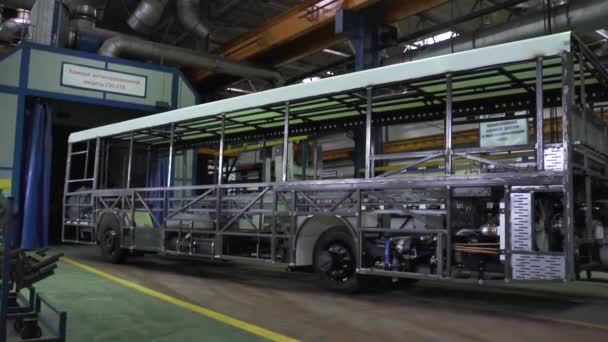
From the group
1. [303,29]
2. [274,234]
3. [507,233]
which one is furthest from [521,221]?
[303,29]

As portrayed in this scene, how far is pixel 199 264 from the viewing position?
10.2 meters

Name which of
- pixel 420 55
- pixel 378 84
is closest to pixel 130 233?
pixel 378 84

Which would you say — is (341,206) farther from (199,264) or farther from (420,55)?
(420,55)

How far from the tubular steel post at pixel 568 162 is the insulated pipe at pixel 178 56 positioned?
11397 mm

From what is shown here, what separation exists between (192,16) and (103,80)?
3.21 meters

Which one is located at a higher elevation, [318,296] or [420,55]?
[420,55]

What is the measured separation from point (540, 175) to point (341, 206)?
8.63 feet

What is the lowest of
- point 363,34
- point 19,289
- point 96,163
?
point 19,289

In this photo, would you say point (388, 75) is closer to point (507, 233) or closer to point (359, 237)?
point (359, 237)

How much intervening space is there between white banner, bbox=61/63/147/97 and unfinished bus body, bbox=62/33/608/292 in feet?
13.8

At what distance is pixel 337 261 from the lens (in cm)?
625

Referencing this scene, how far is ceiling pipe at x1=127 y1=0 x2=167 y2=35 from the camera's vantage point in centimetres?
1423

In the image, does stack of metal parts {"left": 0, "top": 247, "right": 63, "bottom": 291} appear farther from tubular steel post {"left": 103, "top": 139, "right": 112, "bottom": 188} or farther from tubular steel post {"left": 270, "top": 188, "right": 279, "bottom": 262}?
tubular steel post {"left": 103, "top": 139, "right": 112, "bottom": 188}

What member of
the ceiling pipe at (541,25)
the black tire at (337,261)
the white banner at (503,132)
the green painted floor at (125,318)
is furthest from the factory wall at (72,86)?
the white banner at (503,132)
